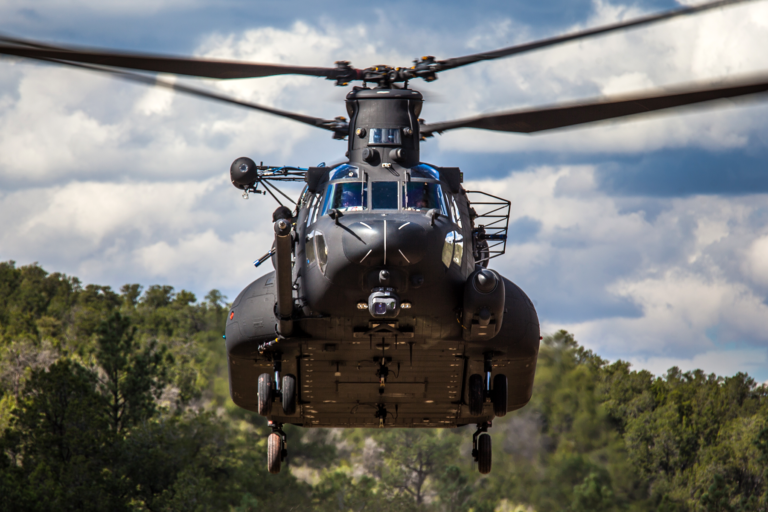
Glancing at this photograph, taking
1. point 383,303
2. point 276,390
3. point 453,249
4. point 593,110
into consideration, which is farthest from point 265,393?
point 593,110

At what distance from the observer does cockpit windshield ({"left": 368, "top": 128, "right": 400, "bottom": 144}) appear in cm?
1550

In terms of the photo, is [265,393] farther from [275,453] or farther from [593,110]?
[593,110]

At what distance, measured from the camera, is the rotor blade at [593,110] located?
1038 cm

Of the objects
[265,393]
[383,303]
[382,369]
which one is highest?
[383,303]

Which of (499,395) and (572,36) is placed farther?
(499,395)

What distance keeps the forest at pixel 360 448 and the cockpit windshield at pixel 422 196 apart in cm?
1695

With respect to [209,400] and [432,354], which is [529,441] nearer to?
[432,354]

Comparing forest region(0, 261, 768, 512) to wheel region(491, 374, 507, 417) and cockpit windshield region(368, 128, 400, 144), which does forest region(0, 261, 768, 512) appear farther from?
cockpit windshield region(368, 128, 400, 144)

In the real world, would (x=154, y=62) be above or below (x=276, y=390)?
above

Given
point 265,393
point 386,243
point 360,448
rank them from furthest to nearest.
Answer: point 360,448, point 265,393, point 386,243

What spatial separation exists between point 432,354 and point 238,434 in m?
37.0

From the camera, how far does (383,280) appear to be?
42.2ft

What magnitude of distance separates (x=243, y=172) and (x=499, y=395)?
18.4ft

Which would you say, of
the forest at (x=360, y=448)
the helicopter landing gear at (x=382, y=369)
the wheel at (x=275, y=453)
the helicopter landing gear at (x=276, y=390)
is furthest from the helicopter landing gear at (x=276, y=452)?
the forest at (x=360, y=448)
